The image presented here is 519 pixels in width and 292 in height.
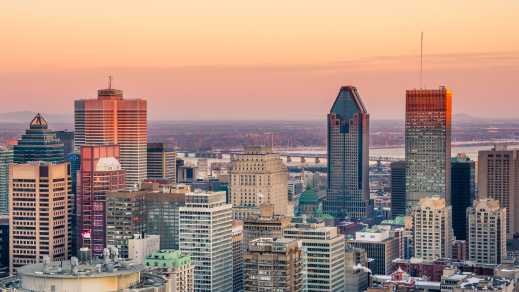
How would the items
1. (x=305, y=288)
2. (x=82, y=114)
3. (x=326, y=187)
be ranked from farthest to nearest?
1. (x=326, y=187)
2. (x=82, y=114)
3. (x=305, y=288)

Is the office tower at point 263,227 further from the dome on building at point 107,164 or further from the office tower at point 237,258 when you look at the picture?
the dome on building at point 107,164

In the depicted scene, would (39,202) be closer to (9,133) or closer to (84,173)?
(84,173)

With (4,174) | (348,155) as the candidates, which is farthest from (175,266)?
(348,155)

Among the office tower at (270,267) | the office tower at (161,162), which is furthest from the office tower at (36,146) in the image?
the office tower at (270,267)

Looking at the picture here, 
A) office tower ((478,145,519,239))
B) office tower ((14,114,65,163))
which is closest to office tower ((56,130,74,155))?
office tower ((14,114,65,163))

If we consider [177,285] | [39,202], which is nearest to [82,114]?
[39,202]

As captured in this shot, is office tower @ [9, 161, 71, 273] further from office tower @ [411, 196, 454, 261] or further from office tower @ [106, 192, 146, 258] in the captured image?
office tower @ [411, 196, 454, 261]
